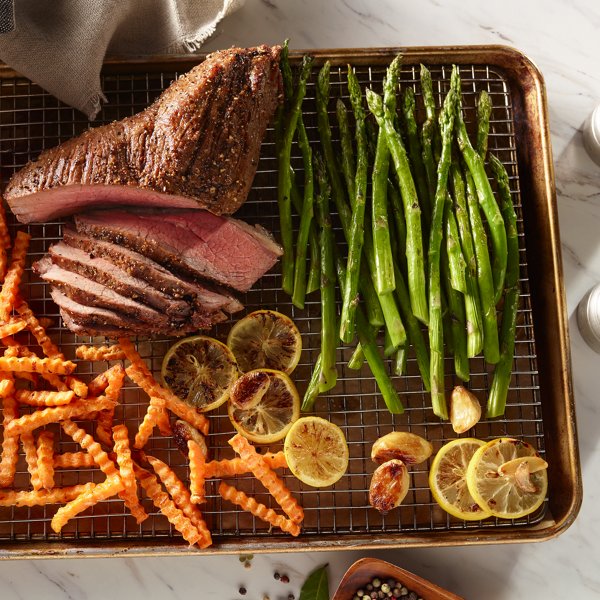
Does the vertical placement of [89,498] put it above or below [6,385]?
below

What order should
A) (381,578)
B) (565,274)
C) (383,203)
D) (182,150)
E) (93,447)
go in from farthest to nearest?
1. (565,274)
2. (381,578)
3. (383,203)
4. (93,447)
5. (182,150)

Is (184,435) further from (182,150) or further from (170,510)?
(182,150)

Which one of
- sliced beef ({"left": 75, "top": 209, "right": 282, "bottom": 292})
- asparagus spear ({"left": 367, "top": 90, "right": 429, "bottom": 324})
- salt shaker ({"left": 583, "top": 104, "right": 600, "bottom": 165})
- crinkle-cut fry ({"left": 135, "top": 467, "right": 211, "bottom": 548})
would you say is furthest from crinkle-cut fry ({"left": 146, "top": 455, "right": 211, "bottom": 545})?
salt shaker ({"left": 583, "top": 104, "right": 600, "bottom": 165})

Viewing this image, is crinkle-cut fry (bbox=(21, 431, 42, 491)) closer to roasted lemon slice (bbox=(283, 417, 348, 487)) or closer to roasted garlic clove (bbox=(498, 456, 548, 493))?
roasted lemon slice (bbox=(283, 417, 348, 487))

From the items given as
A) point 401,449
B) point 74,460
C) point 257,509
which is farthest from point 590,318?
point 74,460

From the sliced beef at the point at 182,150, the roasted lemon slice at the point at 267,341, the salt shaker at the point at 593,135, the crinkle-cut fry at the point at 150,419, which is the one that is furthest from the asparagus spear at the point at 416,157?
the crinkle-cut fry at the point at 150,419

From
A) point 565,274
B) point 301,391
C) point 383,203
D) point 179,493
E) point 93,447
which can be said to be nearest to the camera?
point 93,447
